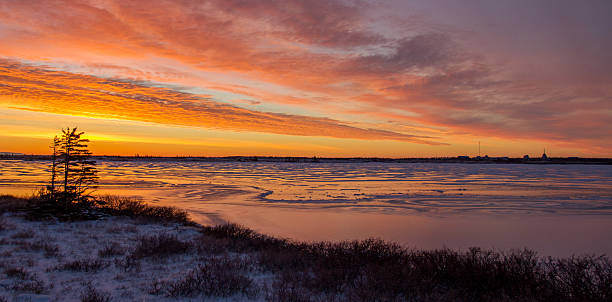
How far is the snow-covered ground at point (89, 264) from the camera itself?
6590mm

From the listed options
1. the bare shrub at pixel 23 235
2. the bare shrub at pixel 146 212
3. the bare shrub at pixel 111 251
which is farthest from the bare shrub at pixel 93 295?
the bare shrub at pixel 146 212

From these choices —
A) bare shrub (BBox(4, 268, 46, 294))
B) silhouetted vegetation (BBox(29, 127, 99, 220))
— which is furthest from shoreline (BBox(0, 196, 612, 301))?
silhouetted vegetation (BBox(29, 127, 99, 220))

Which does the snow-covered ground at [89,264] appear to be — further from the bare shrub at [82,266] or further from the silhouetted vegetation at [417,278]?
the silhouetted vegetation at [417,278]

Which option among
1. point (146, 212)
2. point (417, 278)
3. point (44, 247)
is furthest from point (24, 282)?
point (146, 212)

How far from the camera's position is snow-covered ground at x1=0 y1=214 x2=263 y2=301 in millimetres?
6590

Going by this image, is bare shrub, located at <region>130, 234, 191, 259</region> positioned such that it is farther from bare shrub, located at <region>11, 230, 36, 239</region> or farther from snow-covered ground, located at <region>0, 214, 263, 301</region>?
bare shrub, located at <region>11, 230, 36, 239</region>

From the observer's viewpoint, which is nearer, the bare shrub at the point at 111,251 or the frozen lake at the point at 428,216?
the bare shrub at the point at 111,251

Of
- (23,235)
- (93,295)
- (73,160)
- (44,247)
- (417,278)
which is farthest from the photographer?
(73,160)

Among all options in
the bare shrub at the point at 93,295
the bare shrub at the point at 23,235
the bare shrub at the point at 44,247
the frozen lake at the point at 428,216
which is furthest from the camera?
the frozen lake at the point at 428,216

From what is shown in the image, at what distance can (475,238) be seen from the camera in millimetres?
13422

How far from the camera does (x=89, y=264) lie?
8.17 meters

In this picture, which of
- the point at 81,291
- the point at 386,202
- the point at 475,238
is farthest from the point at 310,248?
the point at 386,202

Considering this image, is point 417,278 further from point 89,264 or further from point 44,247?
point 44,247

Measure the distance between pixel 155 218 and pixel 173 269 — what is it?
7492 millimetres
